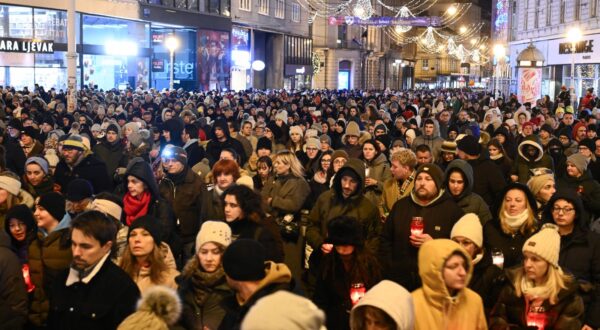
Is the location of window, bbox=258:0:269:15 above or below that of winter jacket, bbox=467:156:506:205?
above

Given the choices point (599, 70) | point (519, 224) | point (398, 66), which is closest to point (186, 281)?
point (519, 224)

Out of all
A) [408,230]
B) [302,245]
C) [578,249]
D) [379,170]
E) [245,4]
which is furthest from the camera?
[245,4]

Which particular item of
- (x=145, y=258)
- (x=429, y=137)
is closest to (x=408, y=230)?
(x=145, y=258)

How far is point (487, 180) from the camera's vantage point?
385 inches

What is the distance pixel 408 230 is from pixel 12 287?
3124 millimetres

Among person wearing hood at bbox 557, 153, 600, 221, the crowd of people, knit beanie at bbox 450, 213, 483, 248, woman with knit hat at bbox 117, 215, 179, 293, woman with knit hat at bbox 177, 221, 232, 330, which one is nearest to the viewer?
the crowd of people

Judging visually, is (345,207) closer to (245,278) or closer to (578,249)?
(578,249)

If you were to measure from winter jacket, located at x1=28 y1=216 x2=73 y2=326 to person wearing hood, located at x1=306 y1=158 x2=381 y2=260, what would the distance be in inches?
87.0

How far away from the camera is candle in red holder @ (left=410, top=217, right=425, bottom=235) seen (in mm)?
6801

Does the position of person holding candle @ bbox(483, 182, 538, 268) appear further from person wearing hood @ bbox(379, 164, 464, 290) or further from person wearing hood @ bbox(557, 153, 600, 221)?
person wearing hood @ bbox(557, 153, 600, 221)

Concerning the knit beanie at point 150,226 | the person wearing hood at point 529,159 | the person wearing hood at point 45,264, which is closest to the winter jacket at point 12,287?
the person wearing hood at point 45,264

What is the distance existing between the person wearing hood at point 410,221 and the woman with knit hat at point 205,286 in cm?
181

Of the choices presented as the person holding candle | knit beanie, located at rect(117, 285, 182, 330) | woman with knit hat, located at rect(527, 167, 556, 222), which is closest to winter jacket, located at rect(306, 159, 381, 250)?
the person holding candle

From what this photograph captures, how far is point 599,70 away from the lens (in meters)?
35.0
